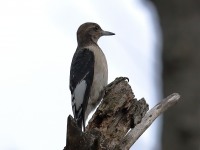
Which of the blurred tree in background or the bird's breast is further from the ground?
the bird's breast

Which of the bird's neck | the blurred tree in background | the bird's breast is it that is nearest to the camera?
the blurred tree in background

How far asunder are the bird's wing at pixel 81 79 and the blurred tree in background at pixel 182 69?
2.78 m

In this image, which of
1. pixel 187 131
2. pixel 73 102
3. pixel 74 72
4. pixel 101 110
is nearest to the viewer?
pixel 187 131

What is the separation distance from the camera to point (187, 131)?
9.40 feet

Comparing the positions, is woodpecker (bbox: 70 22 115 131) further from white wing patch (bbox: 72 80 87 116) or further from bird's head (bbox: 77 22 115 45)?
bird's head (bbox: 77 22 115 45)

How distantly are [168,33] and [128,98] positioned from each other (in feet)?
3.74

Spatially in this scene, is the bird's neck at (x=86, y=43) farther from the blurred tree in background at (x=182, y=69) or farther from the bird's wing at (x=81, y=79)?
the blurred tree in background at (x=182, y=69)

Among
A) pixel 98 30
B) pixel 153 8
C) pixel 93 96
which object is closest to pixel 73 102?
pixel 93 96

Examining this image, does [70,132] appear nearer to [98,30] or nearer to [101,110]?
[101,110]

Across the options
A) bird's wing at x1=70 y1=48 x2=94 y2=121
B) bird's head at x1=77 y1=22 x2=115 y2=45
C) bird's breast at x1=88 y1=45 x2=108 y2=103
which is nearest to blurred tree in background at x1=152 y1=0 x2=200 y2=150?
bird's wing at x1=70 y1=48 x2=94 y2=121

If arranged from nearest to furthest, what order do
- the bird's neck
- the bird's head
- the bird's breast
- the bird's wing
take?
1. the bird's wing
2. the bird's breast
3. the bird's neck
4. the bird's head

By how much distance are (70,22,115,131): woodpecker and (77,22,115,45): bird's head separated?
0.36 meters

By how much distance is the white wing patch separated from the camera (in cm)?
604

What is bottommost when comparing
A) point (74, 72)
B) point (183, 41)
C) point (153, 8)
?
point (183, 41)
